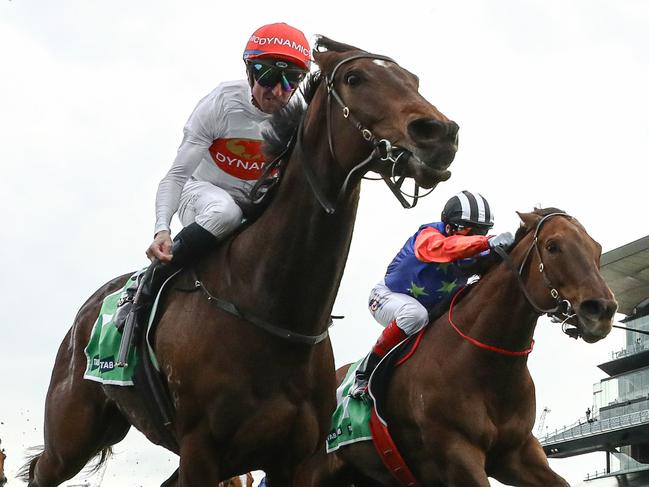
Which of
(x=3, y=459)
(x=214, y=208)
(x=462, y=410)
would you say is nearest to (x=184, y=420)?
(x=214, y=208)

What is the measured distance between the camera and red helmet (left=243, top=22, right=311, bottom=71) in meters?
6.09

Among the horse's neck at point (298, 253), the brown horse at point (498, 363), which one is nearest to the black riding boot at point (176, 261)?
the horse's neck at point (298, 253)

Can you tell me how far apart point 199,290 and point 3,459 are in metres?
12.5

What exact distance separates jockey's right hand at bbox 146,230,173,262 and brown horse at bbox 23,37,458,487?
265 millimetres

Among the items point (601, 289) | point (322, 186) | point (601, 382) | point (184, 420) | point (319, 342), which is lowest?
point (184, 420)

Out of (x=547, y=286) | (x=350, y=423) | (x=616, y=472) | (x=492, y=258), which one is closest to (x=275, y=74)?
(x=547, y=286)

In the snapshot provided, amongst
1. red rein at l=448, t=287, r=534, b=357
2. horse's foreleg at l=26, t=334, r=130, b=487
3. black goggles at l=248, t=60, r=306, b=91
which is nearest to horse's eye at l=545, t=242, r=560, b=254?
red rein at l=448, t=287, r=534, b=357

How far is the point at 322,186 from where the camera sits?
552 centimetres

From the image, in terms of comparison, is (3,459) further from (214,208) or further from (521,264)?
(214,208)

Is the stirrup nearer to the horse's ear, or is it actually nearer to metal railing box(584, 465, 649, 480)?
the horse's ear

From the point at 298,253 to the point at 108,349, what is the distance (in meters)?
1.75

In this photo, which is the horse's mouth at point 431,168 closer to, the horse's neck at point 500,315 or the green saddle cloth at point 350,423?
the horse's neck at point 500,315

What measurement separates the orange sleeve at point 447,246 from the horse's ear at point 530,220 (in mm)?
336

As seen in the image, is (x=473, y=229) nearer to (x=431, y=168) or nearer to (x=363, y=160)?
(x=363, y=160)
